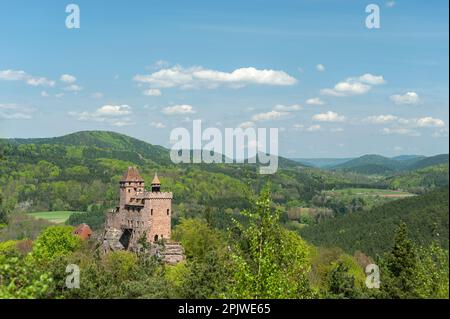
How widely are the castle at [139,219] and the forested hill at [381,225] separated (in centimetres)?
6583

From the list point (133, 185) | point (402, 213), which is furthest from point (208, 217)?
point (402, 213)

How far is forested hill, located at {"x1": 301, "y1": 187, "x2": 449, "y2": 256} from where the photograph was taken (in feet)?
434

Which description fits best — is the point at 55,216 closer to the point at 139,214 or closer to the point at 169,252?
the point at 139,214

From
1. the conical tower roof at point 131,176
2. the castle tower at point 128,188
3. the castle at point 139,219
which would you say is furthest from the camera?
the conical tower roof at point 131,176

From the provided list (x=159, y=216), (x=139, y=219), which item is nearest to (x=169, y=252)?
(x=159, y=216)

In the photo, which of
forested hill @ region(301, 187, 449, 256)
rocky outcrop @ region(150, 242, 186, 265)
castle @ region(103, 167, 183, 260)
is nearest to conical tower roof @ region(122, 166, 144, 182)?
castle @ region(103, 167, 183, 260)

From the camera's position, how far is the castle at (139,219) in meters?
73.6

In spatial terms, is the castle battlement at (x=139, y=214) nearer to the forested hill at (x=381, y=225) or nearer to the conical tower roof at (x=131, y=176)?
the conical tower roof at (x=131, y=176)

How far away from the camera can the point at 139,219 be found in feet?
246

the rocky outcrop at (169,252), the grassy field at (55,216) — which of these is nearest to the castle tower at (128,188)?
the rocky outcrop at (169,252)

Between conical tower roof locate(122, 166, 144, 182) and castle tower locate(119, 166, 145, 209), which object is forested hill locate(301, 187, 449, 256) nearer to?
conical tower roof locate(122, 166, 144, 182)

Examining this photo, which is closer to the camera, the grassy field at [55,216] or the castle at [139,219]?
the castle at [139,219]

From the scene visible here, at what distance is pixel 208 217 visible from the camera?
289 ft
